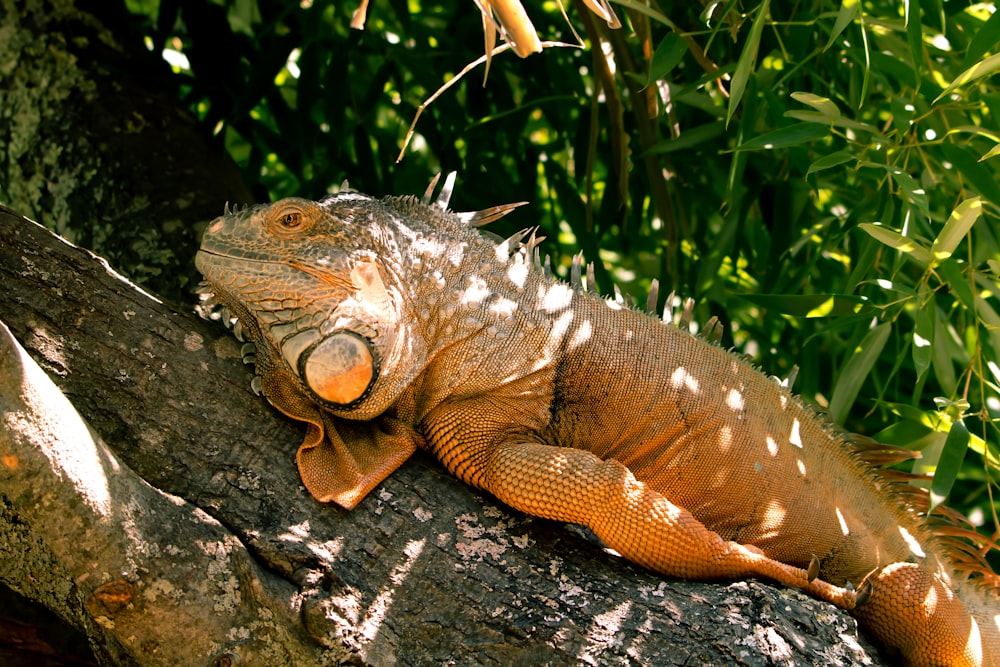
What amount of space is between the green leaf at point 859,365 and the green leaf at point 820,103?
70 cm

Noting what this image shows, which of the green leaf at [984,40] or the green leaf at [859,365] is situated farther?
the green leaf at [859,365]

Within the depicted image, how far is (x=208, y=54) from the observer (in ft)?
14.1

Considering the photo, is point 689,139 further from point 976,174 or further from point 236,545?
point 236,545

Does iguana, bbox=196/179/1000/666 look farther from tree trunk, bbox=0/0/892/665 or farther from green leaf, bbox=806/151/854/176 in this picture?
green leaf, bbox=806/151/854/176

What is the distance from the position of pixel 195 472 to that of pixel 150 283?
4.22ft

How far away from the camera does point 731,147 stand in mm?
3654

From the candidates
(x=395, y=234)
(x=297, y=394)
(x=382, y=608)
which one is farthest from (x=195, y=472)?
(x=395, y=234)

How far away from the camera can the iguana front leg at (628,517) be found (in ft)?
8.98

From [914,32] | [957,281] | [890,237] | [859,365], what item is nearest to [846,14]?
[914,32]

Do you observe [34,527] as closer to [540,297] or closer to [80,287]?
[80,287]

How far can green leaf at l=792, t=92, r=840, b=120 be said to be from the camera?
2.92m

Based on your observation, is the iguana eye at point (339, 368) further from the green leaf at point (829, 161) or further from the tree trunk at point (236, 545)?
the green leaf at point (829, 161)

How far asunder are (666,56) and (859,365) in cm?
119

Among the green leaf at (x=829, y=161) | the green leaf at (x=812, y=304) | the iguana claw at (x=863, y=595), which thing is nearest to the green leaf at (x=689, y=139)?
the green leaf at (x=829, y=161)
